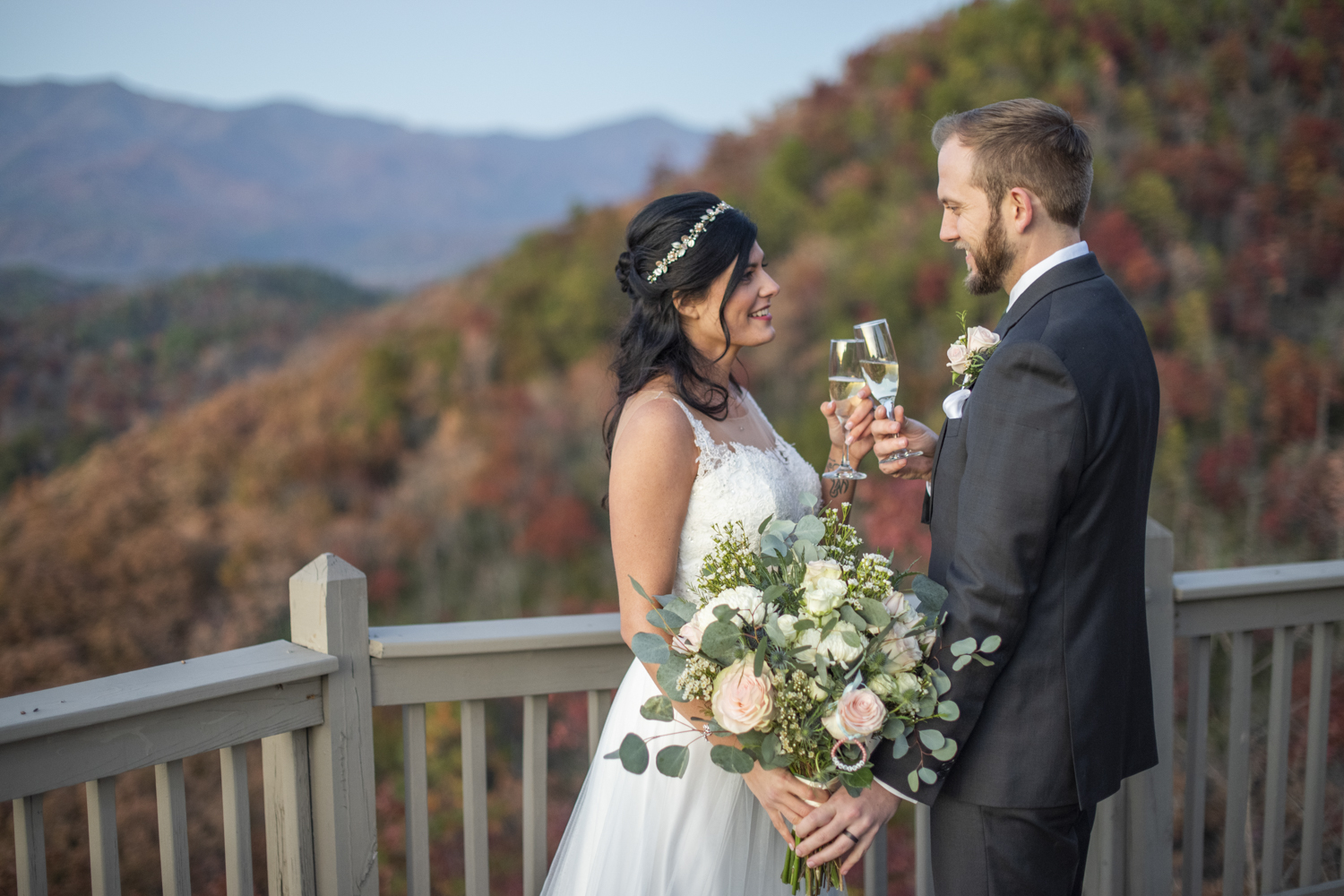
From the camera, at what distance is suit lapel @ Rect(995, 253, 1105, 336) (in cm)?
166

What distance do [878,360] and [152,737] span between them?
59.6 inches

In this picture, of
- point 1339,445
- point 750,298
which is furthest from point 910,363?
point 750,298

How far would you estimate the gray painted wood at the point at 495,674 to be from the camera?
188 cm

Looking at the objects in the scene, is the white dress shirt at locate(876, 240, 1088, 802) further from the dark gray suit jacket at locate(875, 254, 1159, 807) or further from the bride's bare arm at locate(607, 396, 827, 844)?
the bride's bare arm at locate(607, 396, 827, 844)

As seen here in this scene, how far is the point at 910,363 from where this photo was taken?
7.46 m

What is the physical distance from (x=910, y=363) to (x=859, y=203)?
2.22 metres

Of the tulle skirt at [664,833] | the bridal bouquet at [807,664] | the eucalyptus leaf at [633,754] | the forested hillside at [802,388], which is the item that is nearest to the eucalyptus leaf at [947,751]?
the bridal bouquet at [807,664]

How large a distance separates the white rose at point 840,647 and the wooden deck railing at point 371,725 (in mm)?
694

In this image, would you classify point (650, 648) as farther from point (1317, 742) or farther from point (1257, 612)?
point (1317, 742)

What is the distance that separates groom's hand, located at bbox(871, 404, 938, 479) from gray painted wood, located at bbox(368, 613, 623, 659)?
677mm

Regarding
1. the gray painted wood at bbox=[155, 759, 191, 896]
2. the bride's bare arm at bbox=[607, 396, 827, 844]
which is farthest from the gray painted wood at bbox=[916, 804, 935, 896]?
the gray painted wood at bbox=[155, 759, 191, 896]

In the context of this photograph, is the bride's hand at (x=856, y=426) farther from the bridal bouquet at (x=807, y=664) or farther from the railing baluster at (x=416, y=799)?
the railing baluster at (x=416, y=799)

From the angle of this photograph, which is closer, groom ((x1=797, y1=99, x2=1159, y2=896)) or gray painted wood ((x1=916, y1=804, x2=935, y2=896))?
groom ((x1=797, y1=99, x2=1159, y2=896))

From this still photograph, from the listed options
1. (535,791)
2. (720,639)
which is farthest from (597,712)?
(720,639)
